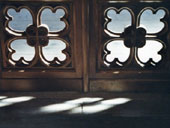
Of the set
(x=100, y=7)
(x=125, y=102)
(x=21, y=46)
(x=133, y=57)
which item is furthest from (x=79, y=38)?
(x=21, y=46)

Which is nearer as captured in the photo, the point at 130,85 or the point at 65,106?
the point at 65,106

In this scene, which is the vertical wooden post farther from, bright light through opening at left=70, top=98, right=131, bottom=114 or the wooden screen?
bright light through opening at left=70, top=98, right=131, bottom=114

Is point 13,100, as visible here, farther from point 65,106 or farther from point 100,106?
point 100,106

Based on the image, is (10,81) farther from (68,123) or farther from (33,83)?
(68,123)

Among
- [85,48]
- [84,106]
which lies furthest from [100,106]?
[85,48]

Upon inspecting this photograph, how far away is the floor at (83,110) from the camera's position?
50.4 inches

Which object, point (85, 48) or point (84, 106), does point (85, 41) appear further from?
point (84, 106)

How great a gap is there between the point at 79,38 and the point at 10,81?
50cm

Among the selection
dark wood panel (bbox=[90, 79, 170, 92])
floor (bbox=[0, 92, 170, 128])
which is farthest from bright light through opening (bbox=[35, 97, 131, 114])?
dark wood panel (bbox=[90, 79, 170, 92])

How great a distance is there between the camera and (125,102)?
150 cm

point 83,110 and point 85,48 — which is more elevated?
point 85,48

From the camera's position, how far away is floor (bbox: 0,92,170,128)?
4.20ft

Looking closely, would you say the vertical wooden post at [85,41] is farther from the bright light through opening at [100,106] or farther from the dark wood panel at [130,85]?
the bright light through opening at [100,106]

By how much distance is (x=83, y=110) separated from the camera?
141 cm
